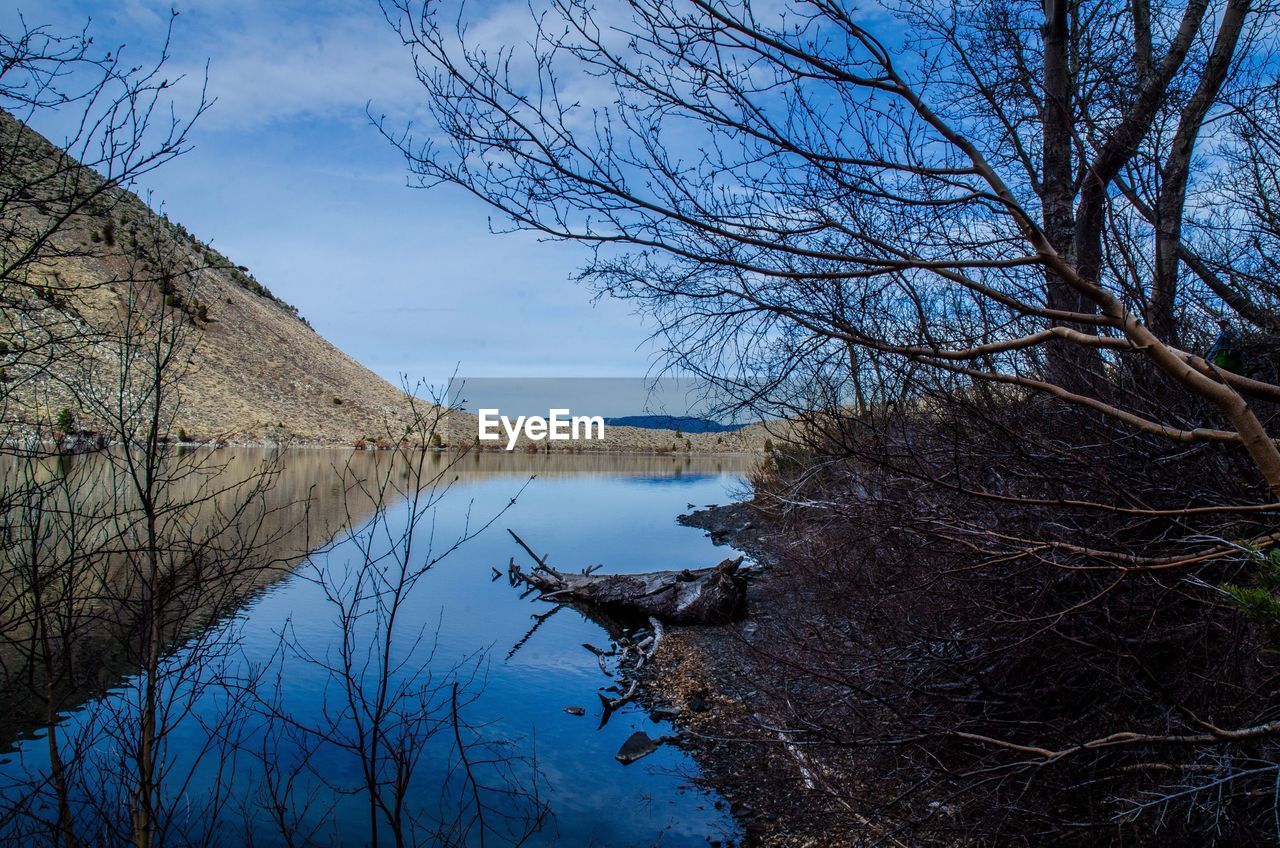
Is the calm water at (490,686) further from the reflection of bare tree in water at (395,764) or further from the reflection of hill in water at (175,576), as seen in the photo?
the reflection of hill in water at (175,576)

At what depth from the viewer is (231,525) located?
8.33m

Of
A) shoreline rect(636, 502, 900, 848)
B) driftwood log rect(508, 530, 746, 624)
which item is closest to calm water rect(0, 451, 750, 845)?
shoreline rect(636, 502, 900, 848)

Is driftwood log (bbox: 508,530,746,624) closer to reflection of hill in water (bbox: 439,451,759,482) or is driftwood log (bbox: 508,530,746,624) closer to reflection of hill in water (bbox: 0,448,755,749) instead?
reflection of hill in water (bbox: 0,448,755,749)

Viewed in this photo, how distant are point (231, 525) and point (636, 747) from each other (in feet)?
15.4

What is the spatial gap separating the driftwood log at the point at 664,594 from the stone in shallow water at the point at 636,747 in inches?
136

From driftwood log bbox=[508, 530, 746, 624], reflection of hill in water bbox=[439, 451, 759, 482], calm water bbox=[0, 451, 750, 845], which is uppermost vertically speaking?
reflection of hill in water bbox=[439, 451, 759, 482]

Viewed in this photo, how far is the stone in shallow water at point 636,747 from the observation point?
291 inches

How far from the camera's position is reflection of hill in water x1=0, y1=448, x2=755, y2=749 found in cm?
449

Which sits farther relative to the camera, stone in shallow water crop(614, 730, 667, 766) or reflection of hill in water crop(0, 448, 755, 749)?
stone in shallow water crop(614, 730, 667, 766)

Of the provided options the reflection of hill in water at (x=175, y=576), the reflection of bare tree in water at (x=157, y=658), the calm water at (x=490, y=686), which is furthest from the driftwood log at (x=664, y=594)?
the reflection of hill in water at (x=175, y=576)

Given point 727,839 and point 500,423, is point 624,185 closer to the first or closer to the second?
point 727,839

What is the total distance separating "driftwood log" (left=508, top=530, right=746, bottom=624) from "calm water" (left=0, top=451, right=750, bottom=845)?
452 mm

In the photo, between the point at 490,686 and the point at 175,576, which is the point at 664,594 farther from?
the point at 175,576

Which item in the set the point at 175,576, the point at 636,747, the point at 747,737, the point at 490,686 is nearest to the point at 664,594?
the point at 490,686
